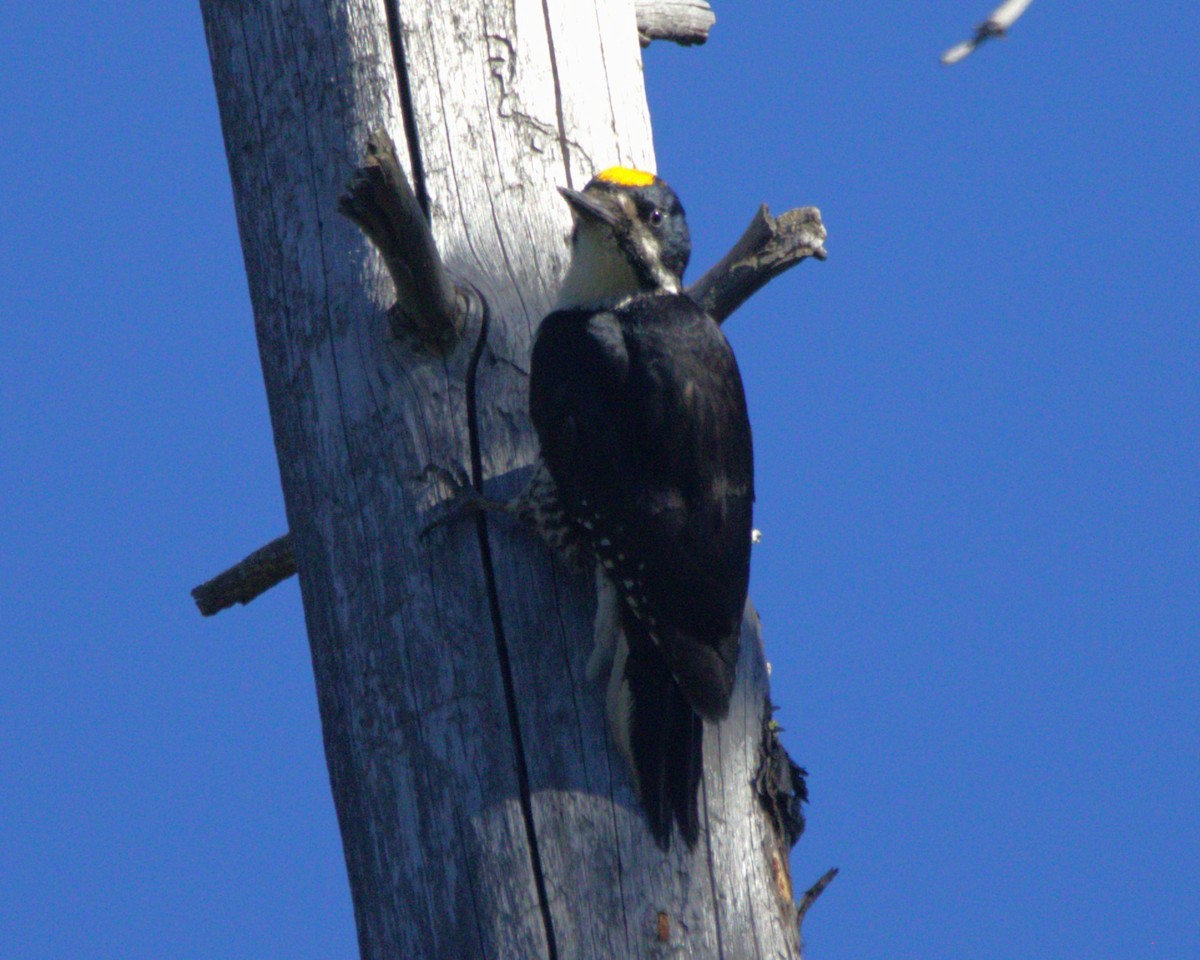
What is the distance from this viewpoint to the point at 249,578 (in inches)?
134

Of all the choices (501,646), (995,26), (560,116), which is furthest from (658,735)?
(995,26)

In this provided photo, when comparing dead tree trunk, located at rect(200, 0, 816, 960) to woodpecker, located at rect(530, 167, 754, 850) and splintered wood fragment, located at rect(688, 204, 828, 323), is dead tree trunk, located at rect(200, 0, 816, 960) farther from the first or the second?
splintered wood fragment, located at rect(688, 204, 828, 323)

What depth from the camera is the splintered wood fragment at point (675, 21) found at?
3.83 metres

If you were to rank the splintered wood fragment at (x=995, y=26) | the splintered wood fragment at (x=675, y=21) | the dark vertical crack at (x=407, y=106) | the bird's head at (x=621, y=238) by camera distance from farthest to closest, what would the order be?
the splintered wood fragment at (x=675, y=21) → the bird's head at (x=621, y=238) → the dark vertical crack at (x=407, y=106) → the splintered wood fragment at (x=995, y=26)

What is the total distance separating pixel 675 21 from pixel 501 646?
2.05 metres

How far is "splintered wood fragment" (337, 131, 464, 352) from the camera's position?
2402 millimetres

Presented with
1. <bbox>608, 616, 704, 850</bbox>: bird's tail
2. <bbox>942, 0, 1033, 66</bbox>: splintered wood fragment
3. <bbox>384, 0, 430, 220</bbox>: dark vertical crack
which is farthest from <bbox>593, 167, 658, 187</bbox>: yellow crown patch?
<bbox>942, 0, 1033, 66</bbox>: splintered wood fragment

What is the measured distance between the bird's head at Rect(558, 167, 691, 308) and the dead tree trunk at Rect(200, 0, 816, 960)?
0.07 m

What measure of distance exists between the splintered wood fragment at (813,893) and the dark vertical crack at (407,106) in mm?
1543

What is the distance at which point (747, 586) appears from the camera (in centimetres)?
299

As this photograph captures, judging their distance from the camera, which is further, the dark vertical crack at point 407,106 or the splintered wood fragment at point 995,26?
the dark vertical crack at point 407,106

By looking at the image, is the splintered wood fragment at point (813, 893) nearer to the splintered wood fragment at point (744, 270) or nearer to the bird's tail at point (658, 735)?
the bird's tail at point (658, 735)

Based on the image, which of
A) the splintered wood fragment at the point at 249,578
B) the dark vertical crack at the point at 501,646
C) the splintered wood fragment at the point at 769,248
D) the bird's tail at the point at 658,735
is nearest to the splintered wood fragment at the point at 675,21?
the splintered wood fragment at the point at 769,248

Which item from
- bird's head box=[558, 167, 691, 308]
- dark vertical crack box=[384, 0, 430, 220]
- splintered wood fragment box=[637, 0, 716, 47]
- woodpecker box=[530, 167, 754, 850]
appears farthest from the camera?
splintered wood fragment box=[637, 0, 716, 47]
